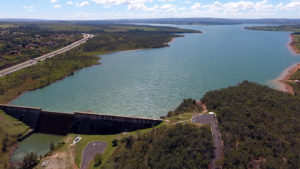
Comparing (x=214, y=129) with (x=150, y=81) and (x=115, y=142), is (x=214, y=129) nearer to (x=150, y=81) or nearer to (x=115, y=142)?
(x=115, y=142)

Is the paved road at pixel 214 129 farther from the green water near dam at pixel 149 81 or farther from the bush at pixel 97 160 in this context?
the bush at pixel 97 160

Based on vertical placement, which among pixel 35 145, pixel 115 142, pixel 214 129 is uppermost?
pixel 214 129

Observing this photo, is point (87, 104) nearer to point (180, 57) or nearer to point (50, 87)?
point (50, 87)

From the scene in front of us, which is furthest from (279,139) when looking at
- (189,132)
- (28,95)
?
(28,95)

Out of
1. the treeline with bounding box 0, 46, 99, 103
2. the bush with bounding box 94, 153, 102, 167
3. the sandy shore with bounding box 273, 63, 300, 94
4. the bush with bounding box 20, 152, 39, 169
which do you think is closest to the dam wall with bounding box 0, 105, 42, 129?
the bush with bounding box 20, 152, 39, 169

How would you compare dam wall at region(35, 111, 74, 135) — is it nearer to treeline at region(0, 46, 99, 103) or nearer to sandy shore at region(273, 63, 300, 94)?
treeline at region(0, 46, 99, 103)

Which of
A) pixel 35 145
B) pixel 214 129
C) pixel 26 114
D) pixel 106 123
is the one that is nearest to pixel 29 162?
pixel 35 145
